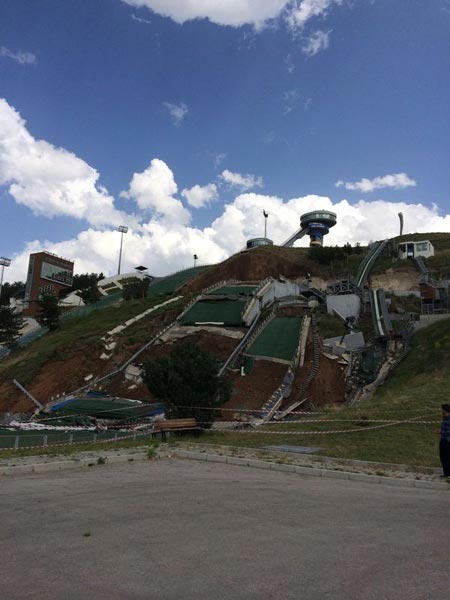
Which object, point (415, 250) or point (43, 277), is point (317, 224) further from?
point (43, 277)

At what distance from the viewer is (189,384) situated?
18672mm

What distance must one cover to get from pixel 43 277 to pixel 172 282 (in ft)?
80.3

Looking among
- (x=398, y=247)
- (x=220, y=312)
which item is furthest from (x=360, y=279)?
(x=220, y=312)

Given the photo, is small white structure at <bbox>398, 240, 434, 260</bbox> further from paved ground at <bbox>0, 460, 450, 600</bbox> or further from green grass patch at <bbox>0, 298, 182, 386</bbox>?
paved ground at <bbox>0, 460, 450, 600</bbox>

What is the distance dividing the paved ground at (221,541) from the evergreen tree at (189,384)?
28.9 feet

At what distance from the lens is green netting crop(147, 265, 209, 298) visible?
88188mm

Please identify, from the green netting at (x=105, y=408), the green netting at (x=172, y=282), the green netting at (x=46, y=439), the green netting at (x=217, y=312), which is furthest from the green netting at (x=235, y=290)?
the green netting at (x=46, y=439)

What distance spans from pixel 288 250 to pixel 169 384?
73275 mm

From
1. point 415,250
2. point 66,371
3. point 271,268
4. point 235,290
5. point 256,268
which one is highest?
point 415,250

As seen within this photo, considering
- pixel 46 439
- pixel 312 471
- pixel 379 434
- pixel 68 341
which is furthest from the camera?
pixel 68 341

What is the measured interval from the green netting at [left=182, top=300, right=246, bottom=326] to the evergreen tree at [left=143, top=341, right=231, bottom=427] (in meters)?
27.6

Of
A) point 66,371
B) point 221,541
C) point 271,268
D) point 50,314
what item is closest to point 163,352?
point 66,371

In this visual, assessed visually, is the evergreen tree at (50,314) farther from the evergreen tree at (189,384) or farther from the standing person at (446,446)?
the standing person at (446,446)

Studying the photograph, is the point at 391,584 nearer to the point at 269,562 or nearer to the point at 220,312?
the point at 269,562
